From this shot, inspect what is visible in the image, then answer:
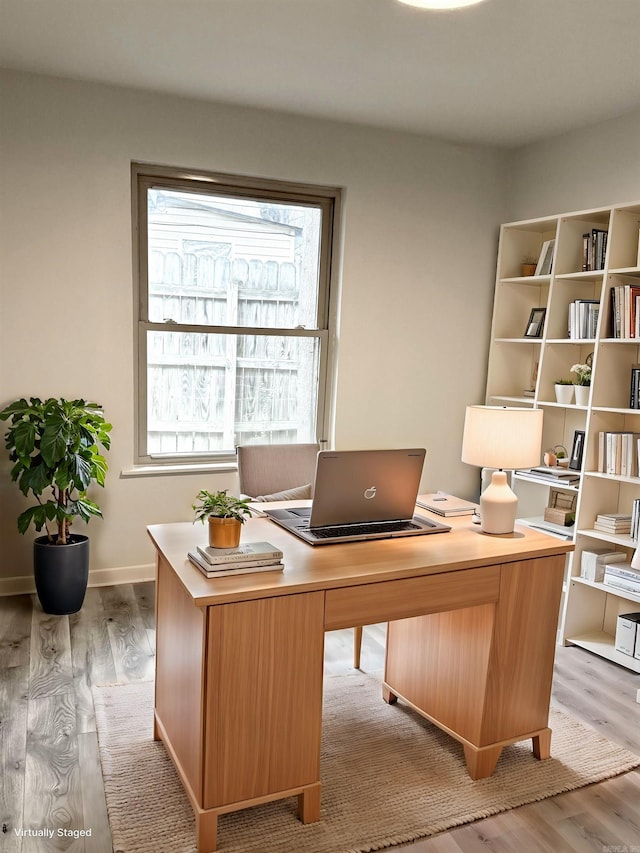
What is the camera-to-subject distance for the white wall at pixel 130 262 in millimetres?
3777

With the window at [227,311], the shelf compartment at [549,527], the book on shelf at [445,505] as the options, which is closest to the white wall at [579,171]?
the window at [227,311]

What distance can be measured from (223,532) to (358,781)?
3.44 ft

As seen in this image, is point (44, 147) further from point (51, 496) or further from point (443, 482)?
point (443, 482)

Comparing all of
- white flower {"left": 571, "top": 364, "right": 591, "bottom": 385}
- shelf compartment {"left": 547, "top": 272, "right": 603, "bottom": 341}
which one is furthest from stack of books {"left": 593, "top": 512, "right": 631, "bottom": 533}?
shelf compartment {"left": 547, "top": 272, "right": 603, "bottom": 341}

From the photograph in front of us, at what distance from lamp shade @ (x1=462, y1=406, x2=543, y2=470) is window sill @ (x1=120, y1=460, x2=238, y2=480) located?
2.16 metres

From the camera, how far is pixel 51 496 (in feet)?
13.0

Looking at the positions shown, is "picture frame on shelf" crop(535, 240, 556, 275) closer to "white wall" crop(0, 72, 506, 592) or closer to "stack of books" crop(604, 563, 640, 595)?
"white wall" crop(0, 72, 506, 592)

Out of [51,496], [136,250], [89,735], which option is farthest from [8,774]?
[136,250]

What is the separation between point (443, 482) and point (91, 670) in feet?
8.81

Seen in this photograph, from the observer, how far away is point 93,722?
272cm

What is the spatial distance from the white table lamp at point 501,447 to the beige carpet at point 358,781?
0.87m

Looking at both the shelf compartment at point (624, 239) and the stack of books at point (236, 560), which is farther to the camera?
the shelf compartment at point (624, 239)

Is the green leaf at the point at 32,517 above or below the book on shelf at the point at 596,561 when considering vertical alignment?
above

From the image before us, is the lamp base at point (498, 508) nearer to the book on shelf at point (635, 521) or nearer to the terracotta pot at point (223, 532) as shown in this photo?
the terracotta pot at point (223, 532)
